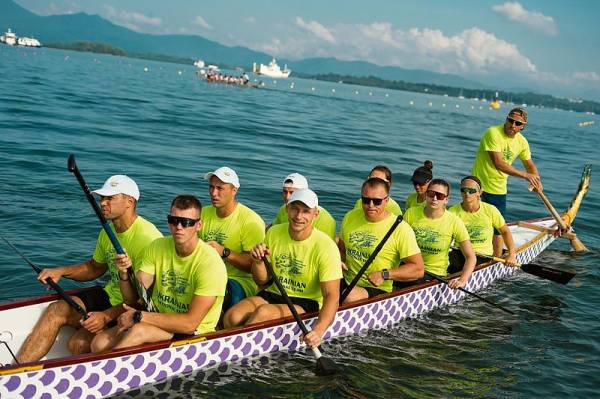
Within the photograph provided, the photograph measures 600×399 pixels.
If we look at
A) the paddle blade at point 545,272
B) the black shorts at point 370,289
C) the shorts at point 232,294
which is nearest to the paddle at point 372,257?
the black shorts at point 370,289

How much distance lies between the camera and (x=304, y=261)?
6523mm

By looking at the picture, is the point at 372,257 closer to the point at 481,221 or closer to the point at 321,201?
the point at 481,221

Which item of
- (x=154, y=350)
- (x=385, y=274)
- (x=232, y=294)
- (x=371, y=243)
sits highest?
(x=371, y=243)

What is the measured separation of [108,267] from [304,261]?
229cm

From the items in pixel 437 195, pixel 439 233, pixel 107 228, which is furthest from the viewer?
pixel 439 233

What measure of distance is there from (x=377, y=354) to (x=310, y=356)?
984mm

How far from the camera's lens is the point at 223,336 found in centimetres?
630

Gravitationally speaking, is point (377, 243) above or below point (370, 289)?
above

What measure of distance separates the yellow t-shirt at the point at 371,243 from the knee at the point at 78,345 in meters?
3.35

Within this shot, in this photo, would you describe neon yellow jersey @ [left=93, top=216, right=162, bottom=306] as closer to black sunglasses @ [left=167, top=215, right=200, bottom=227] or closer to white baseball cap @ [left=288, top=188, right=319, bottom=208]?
black sunglasses @ [left=167, top=215, right=200, bottom=227]

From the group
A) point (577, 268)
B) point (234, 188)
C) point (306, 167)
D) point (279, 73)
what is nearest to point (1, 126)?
point (306, 167)

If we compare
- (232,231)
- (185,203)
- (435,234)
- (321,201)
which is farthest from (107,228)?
(321,201)

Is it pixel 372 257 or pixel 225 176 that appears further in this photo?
pixel 372 257

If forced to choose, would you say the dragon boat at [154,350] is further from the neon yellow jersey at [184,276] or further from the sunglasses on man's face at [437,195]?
the sunglasses on man's face at [437,195]
